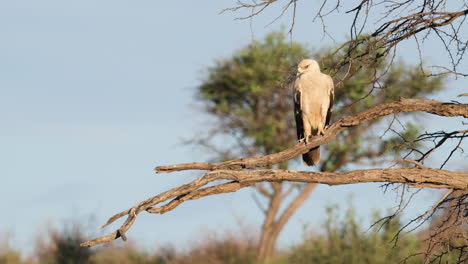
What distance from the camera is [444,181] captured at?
280 inches

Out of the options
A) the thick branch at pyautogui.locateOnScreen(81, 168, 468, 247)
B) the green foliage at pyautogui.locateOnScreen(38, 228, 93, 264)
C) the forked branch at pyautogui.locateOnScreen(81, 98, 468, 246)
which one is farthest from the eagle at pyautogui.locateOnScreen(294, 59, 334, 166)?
the green foliage at pyautogui.locateOnScreen(38, 228, 93, 264)

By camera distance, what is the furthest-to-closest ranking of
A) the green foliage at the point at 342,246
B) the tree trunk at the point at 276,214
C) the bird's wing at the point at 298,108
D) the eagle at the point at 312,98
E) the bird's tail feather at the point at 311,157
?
1. the tree trunk at the point at 276,214
2. the green foliage at the point at 342,246
3. the bird's wing at the point at 298,108
4. the eagle at the point at 312,98
5. the bird's tail feather at the point at 311,157

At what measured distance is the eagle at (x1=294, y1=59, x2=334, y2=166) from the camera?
916 cm

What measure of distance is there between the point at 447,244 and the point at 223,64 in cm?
1538

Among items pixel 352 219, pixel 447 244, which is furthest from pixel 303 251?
pixel 447 244

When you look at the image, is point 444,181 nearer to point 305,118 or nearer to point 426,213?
point 426,213

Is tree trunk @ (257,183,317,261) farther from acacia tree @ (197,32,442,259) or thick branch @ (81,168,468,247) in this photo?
thick branch @ (81,168,468,247)

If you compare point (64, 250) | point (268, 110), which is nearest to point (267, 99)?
point (268, 110)

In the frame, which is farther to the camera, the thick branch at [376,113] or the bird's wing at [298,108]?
the bird's wing at [298,108]

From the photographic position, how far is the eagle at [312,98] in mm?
9164

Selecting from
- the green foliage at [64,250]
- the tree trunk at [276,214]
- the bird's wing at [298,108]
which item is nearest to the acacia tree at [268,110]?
the tree trunk at [276,214]

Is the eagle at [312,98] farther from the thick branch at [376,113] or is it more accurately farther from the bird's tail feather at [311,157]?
the thick branch at [376,113]

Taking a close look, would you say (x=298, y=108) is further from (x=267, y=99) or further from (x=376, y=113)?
(x=267, y=99)

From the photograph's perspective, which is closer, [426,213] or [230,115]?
[426,213]
